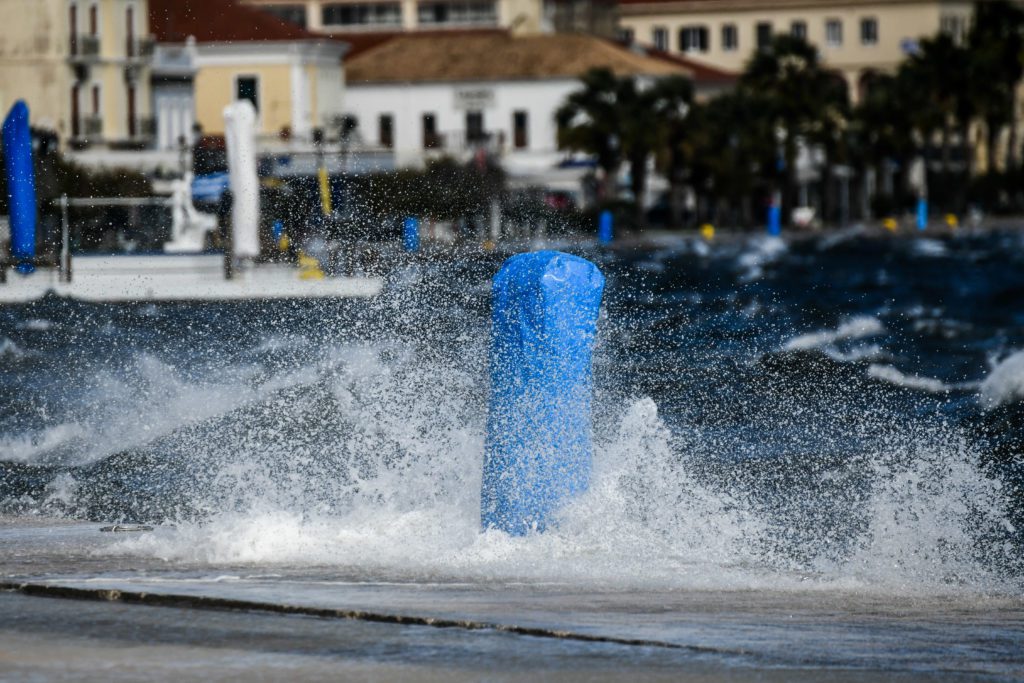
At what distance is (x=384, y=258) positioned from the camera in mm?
43188

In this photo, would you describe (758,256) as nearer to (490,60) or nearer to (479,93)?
(479,93)

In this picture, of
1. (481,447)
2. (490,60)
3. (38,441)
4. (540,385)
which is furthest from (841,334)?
(490,60)

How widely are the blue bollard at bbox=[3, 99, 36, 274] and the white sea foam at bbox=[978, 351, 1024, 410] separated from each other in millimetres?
17590

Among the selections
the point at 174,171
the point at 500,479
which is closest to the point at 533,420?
the point at 500,479

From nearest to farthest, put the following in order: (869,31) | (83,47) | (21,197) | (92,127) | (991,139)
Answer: (21,197) → (83,47) → (92,127) → (991,139) → (869,31)

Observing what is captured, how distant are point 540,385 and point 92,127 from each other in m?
64.3

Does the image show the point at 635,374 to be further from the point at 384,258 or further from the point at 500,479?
the point at 384,258

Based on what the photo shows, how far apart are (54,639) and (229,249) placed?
27.0 m

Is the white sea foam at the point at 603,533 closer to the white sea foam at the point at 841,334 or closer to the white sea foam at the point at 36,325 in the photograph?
the white sea foam at the point at 841,334

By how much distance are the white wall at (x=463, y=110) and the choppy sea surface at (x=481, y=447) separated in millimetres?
62285

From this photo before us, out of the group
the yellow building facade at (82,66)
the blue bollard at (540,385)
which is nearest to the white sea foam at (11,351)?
the blue bollard at (540,385)

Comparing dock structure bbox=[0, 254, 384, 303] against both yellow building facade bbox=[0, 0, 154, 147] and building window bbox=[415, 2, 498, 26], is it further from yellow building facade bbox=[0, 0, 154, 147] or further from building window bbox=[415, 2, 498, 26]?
building window bbox=[415, 2, 498, 26]

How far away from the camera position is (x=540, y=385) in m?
8.63

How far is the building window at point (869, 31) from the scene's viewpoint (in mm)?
125750
